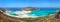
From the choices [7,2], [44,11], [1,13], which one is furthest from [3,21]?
[44,11]

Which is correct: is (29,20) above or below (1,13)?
below

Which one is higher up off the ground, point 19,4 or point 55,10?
point 19,4

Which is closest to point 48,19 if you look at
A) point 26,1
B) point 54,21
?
point 54,21

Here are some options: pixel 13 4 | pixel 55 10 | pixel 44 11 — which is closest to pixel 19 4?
pixel 13 4

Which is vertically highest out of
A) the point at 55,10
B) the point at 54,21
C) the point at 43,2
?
the point at 43,2

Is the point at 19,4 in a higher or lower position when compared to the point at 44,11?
higher

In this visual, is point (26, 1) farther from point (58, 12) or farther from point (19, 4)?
point (58, 12)

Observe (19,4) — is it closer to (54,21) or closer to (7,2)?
(7,2)

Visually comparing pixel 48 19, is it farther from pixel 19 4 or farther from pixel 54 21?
pixel 19 4
